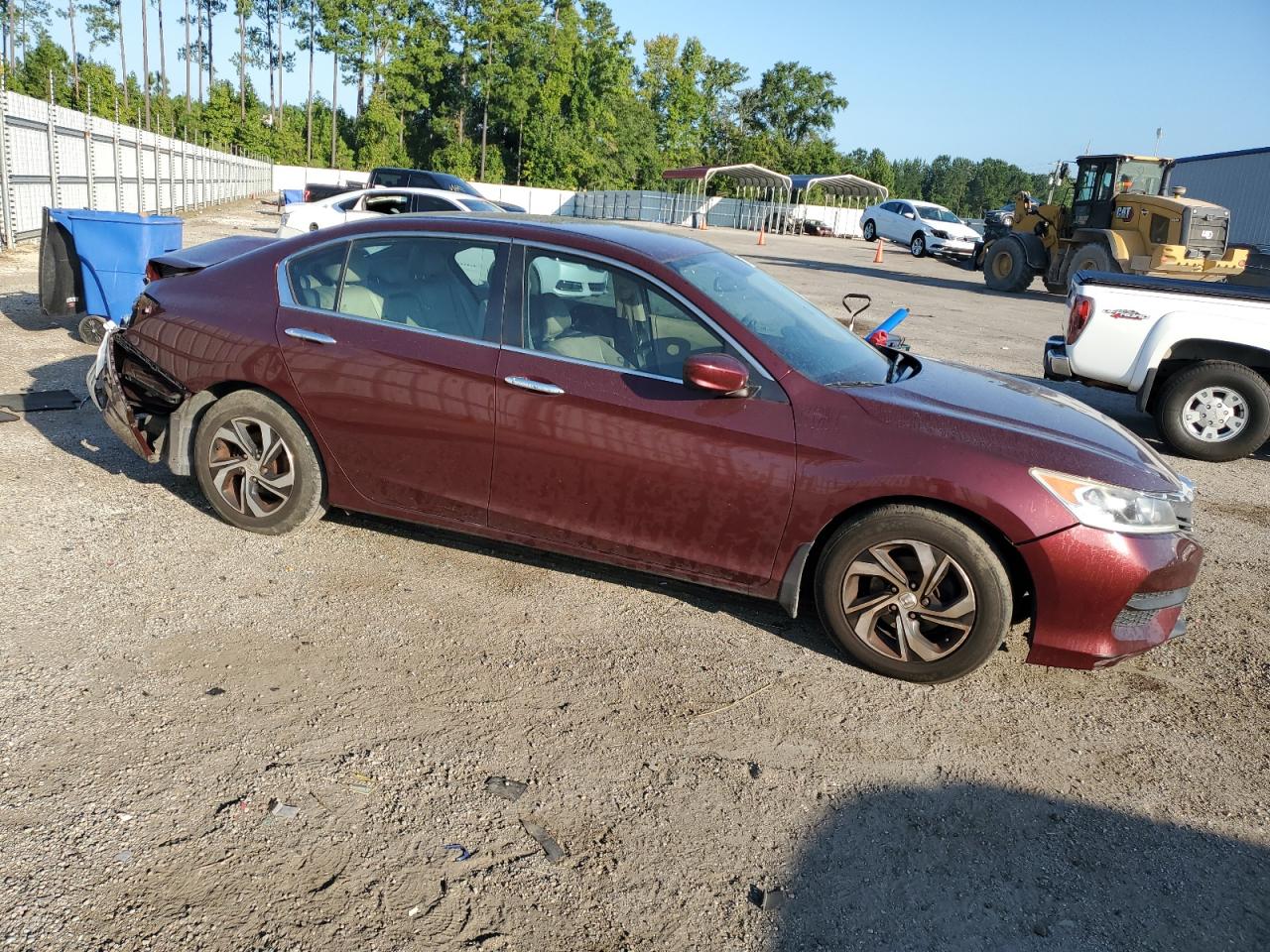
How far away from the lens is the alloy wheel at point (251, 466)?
479 centimetres

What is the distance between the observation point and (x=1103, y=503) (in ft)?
12.2

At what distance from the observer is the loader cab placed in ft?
66.8

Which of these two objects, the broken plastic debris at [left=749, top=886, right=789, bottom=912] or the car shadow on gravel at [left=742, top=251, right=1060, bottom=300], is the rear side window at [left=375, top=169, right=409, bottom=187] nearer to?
the car shadow on gravel at [left=742, top=251, right=1060, bottom=300]

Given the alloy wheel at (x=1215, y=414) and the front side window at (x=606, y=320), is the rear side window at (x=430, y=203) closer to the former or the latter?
the alloy wheel at (x=1215, y=414)

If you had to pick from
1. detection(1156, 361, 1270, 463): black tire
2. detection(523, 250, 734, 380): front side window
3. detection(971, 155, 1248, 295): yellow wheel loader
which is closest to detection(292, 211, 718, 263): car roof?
detection(523, 250, 734, 380): front side window

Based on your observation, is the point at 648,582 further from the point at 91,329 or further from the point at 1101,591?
the point at 91,329

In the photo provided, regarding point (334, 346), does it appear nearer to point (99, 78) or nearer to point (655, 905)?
point (655, 905)

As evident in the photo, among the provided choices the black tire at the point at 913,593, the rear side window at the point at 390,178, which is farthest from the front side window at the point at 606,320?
the rear side window at the point at 390,178

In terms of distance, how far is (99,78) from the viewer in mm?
60844

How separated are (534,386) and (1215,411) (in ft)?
21.0

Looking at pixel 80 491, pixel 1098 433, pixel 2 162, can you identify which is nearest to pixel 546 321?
pixel 1098 433

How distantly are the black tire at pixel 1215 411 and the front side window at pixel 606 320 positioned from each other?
5.67 m

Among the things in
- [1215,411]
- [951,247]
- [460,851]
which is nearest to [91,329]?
[460,851]

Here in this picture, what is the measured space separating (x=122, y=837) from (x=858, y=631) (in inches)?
103
